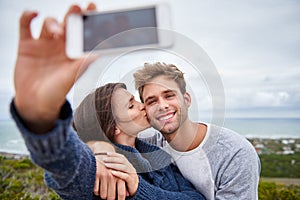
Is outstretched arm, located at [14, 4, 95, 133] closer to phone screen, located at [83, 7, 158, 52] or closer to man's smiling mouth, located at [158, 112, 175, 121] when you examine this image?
phone screen, located at [83, 7, 158, 52]

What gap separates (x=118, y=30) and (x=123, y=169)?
9.5 inches

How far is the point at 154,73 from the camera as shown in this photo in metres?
0.61

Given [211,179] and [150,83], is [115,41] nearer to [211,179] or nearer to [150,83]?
[150,83]

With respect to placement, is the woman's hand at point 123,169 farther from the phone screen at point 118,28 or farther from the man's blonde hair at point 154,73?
the phone screen at point 118,28

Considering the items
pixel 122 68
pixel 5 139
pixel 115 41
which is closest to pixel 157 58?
pixel 122 68

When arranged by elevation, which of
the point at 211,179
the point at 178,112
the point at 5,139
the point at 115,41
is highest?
the point at 115,41

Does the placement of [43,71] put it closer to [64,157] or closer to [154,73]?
[64,157]

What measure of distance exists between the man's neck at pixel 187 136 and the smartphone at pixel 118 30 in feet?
0.96

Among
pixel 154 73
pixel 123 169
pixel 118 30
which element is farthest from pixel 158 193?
pixel 118 30

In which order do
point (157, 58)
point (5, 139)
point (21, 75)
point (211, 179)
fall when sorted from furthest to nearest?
point (5, 139), point (211, 179), point (157, 58), point (21, 75)

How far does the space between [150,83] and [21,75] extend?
30 centimetres

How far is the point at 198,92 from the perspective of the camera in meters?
0.64

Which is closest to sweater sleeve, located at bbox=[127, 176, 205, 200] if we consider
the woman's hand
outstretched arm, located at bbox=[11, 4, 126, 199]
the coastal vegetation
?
the woman's hand

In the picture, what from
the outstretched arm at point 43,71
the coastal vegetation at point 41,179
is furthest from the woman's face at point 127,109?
the coastal vegetation at point 41,179
